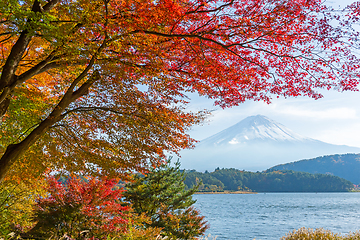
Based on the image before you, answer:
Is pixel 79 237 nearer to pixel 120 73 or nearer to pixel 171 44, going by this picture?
pixel 120 73

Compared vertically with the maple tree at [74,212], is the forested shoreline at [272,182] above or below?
below

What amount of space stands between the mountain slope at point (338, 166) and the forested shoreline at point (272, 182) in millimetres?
24727

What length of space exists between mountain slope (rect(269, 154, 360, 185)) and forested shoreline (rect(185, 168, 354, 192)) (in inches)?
973

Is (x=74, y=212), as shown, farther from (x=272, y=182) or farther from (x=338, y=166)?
(x=338, y=166)

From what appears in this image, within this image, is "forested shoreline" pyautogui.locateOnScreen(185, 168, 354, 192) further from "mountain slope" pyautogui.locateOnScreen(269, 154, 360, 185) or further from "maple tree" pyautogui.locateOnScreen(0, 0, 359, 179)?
"maple tree" pyautogui.locateOnScreen(0, 0, 359, 179)

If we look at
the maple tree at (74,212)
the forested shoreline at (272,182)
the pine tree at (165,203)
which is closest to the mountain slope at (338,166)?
the forested shoreline at (272,182)

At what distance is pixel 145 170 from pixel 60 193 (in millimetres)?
2981

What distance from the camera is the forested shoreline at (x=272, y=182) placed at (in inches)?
4284

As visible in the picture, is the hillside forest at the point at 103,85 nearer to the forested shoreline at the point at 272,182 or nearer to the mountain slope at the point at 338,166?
the forested shoreline at the point at 272,182

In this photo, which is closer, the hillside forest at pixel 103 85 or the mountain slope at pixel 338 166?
the hillside forest at pixel 103 85

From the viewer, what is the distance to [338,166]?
473 ft

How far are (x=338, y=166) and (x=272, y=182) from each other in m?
52.2

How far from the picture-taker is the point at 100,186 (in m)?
8.48

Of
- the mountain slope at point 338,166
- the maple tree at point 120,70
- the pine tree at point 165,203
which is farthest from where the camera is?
the mountain slope at point 338,166
